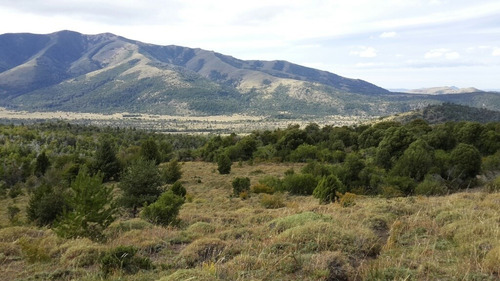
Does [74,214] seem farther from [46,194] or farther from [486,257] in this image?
[46,194]

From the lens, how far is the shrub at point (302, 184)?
28.8 meters

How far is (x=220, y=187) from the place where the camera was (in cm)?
3447

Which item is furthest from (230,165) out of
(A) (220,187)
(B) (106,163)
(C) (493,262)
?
(C) (493,262)

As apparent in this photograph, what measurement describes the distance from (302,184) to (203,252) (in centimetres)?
2257

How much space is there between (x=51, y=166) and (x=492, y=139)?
201ft

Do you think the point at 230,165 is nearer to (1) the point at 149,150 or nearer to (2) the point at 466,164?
(1) the point at 149,150

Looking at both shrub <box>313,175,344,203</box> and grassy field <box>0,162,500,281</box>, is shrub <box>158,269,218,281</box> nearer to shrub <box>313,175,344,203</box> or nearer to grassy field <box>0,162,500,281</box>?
grassy field <box>0,162,500,281</box>

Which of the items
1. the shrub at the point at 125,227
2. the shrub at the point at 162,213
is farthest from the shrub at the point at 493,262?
the shrub at the point at 162,213

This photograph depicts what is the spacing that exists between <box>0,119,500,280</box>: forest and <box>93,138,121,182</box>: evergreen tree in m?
0.12

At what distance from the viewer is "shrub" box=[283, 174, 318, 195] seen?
94.6 feet

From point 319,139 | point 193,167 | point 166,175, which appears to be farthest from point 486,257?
point 319,139

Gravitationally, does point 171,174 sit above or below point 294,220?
below

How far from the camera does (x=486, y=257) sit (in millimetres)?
5566

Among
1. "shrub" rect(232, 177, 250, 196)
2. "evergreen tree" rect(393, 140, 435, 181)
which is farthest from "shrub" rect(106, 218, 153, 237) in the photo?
"evergreen tree" rect(393, 140, 435, 181)
